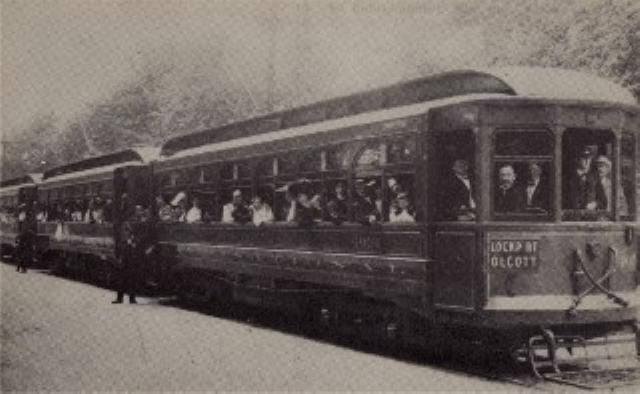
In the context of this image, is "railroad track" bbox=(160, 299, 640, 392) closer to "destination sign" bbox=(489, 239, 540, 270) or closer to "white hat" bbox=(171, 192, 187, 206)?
"destination sign" bbox=(489, 239, 540, 270)

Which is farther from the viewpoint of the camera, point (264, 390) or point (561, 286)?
point (561, 286)

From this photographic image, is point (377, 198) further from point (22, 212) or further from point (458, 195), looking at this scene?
point (22, 212)

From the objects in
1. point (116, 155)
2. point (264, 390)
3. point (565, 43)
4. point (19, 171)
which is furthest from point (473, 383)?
point (19, 171)

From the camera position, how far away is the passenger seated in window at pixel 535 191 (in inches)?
353

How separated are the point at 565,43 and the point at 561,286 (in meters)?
10.2

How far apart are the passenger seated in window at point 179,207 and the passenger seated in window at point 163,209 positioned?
245 millimetres

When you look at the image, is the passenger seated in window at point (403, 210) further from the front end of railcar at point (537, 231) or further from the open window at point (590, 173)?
the open window at point (590, 173)

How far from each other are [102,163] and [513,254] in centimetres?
1532

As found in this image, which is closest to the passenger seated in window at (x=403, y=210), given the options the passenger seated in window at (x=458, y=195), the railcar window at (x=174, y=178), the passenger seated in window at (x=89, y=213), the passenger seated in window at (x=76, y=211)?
the passenger seated in window at (x=458, y=195)

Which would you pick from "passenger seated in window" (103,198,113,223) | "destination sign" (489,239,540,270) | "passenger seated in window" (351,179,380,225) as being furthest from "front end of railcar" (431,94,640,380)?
"passenger seated in window" (103,198,113,223)

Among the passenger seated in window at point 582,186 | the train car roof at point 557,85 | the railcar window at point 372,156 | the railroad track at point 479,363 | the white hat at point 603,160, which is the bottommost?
the railroad track at point 479,363

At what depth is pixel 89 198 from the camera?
22.2 meters

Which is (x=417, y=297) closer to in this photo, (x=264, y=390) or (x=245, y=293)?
(x=264, y=390)

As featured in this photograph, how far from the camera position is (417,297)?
9.59 meters
